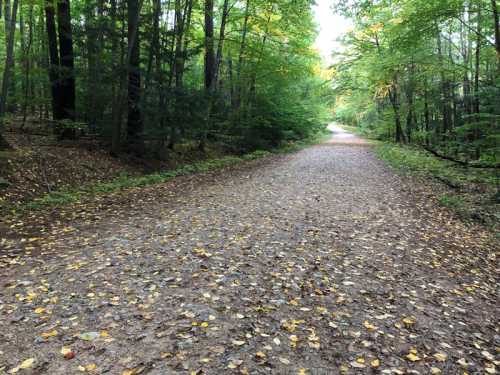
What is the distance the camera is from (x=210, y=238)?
20.2 ft

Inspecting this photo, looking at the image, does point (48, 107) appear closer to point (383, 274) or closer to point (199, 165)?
point (199, 165)

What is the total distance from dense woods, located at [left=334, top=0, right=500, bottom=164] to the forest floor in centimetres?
428

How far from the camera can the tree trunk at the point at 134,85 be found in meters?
10.8

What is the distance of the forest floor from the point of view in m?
3.20

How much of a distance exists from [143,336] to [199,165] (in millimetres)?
10949

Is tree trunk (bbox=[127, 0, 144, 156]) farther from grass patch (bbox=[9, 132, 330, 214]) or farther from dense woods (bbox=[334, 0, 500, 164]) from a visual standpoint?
dense woods (bbox=[334, 0, 500, 164])

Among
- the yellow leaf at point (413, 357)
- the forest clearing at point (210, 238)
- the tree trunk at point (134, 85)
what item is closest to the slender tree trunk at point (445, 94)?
the forest clearing at point (210, 238)

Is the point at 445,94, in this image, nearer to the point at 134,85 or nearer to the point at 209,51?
the point at 209,51

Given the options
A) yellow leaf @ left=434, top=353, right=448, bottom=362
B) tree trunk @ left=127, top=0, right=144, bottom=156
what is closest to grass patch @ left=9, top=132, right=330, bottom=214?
tree trunk @ left=127, top=0, right=144, bottom=156

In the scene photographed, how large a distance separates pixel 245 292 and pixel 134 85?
9.49 m

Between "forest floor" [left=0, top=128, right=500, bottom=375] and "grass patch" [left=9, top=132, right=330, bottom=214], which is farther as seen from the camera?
"grass patch" [left=9, top=132, right=330, bottom=214]

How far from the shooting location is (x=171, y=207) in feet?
26.8

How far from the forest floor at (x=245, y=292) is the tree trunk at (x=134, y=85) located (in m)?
4.56

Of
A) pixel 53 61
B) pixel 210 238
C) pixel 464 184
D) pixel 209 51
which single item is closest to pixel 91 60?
pixel 53 61
